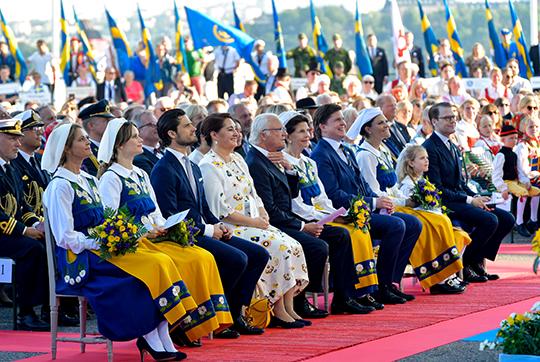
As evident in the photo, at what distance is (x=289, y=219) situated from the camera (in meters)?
10.3

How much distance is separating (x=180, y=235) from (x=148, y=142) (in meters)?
2.19

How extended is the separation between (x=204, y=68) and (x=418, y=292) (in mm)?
12698

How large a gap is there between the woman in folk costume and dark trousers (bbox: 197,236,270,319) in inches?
85.9

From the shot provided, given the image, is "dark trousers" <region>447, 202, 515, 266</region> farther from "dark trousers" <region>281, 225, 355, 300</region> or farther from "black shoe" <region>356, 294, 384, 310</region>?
"dark trousers" <region>281, 225, 355, 300</region>

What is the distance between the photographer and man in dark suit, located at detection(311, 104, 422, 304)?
11.0 m

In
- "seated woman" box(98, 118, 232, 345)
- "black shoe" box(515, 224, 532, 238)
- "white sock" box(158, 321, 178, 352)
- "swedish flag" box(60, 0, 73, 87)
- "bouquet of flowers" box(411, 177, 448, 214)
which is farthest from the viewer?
"swedish flag" box(60, 0, 73, 87)

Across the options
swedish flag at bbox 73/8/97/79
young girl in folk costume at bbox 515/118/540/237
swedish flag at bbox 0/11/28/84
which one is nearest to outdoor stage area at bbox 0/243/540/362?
young girl in folk costume at bbox 515/118/540/237

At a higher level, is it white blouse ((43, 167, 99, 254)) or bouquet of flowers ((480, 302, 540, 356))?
white blouse ((43, 167, 99, 254))

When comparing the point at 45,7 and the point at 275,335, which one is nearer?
the point at 275,335

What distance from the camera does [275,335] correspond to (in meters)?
9.43

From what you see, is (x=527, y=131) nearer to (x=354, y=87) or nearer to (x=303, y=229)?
(x=354, y=87)

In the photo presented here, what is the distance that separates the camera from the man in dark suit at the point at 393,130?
12.6m

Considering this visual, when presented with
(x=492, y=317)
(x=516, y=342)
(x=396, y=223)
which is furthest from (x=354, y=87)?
(x=516, y=342)

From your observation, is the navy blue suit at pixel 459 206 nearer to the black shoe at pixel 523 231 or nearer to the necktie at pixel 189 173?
the necktie at pixel 189 173
